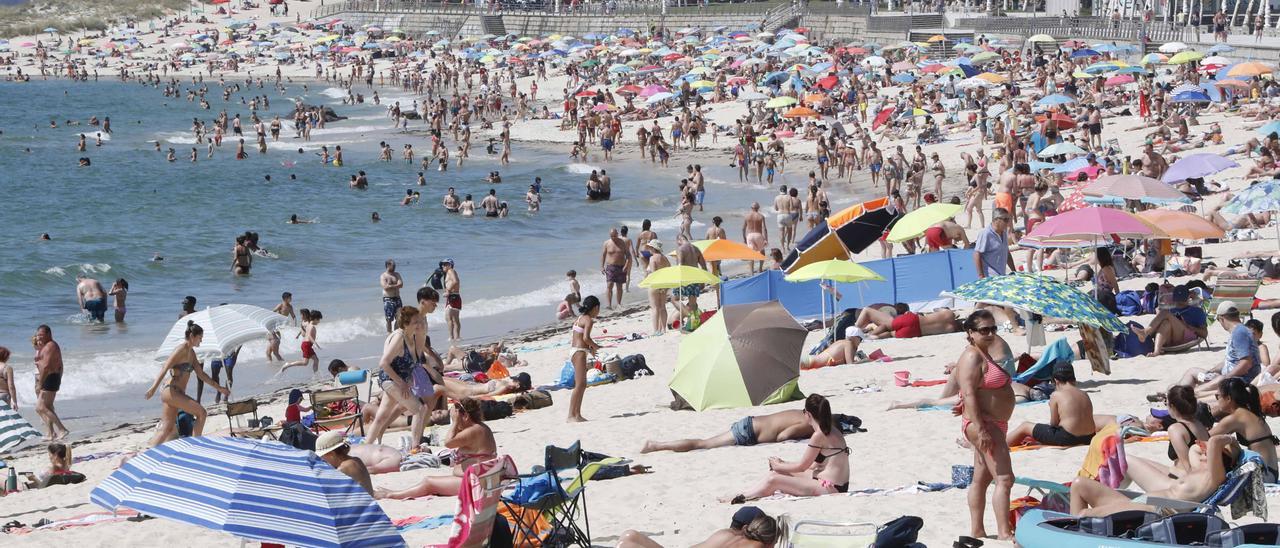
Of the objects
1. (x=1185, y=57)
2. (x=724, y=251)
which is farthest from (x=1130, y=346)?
(x=1185, y=57)

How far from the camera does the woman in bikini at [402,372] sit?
8.96 meters

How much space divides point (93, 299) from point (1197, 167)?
1366cm

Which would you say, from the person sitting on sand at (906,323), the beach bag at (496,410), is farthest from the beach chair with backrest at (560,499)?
the person sitting on sand at (906,323)

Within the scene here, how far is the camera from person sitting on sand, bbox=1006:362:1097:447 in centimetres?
788

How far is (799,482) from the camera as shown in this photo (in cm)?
739

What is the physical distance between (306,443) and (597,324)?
7.97 meters

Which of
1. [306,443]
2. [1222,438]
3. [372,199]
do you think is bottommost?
[372,199]

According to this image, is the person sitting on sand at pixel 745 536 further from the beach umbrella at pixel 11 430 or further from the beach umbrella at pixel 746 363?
the beach umbrella at pixel 11 430

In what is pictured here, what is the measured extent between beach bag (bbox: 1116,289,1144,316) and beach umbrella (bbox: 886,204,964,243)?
2.36 metres

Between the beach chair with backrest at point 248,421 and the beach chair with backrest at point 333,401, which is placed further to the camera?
the beach chair with backrest at point 333,401

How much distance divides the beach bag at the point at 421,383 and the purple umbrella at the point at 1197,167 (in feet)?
34.8

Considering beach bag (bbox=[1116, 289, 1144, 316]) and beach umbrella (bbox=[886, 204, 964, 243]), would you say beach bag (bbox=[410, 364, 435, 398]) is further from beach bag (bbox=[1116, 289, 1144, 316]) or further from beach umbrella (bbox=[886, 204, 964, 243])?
beach umbrella (bbox=[886, 204, 964, 243])

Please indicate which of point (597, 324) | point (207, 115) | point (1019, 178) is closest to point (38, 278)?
point (597, 324)

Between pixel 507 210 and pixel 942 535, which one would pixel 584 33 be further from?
pixel 942 535
